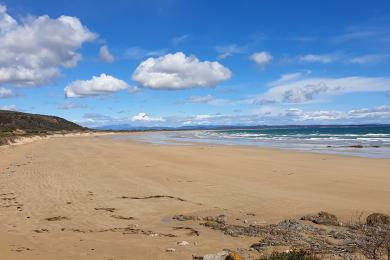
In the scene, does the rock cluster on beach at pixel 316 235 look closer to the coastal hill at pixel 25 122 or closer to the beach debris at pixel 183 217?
the beach debris at pixel 183 217

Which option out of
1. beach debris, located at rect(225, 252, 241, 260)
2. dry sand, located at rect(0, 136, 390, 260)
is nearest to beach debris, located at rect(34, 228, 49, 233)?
dry sand, located at rect(0, 136, 390, 260)

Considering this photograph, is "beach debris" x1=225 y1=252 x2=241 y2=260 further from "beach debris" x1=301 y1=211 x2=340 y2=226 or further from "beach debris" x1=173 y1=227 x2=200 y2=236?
"beach debris" x1=301 y1=211 x2=340 y2=226

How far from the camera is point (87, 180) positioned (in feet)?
55.6

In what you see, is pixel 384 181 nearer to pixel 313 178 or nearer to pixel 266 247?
pixel 313 178

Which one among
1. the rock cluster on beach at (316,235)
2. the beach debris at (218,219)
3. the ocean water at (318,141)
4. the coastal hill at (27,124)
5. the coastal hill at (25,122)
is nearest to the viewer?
the rock cluster on beach at (316,235)

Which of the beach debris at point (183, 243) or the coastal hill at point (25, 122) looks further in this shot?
the coastal hill at point (25, 122)

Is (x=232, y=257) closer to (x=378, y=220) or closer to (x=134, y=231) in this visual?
(x=134, y=231)

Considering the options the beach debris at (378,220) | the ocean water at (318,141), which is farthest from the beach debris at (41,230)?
the ocean water at (318,141)

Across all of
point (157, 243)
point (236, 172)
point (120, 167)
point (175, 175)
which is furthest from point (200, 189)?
point (120, 167)

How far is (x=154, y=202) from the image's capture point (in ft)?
40.4

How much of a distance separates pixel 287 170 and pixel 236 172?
2.52m

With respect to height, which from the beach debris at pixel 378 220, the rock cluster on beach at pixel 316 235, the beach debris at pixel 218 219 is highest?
the beach debris at pixel 378 220

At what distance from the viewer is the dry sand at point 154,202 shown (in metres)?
7.77

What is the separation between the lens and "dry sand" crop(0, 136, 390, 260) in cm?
777
